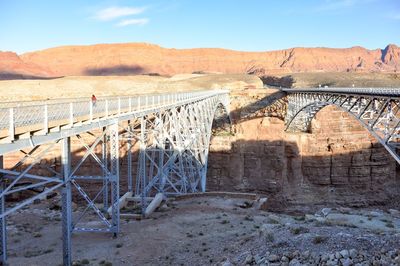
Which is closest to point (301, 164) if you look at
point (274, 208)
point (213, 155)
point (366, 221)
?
point (213, 155)

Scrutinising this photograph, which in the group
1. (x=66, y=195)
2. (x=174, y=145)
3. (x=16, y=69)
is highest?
(x=16, y=69)

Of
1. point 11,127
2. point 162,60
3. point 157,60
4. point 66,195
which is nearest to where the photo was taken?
point 11,127

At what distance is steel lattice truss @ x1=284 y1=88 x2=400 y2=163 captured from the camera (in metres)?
18.9

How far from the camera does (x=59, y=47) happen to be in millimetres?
169875

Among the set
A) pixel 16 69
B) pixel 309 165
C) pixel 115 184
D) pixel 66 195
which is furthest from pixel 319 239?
pixel 16 69

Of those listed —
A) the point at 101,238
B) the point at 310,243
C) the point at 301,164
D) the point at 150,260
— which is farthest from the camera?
the point at 301,164

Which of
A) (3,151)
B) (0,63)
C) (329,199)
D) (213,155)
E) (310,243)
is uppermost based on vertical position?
(0,63)

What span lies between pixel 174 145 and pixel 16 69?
130627 millimetres

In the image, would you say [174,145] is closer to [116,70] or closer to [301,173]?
[301,173]

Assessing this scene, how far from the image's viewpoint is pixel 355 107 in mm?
28188

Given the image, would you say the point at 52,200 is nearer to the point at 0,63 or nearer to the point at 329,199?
the point at 329,199

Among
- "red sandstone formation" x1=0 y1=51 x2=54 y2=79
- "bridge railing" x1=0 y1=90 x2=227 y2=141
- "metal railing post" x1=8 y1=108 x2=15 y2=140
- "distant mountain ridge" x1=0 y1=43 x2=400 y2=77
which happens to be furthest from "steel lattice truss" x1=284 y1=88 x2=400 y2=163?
"distant mountain ridge" x1=0 y1=43 x2=400 y2=77

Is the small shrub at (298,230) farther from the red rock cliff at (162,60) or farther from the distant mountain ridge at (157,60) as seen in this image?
the red rock cliff at (162,60)

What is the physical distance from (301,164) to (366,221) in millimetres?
27748
